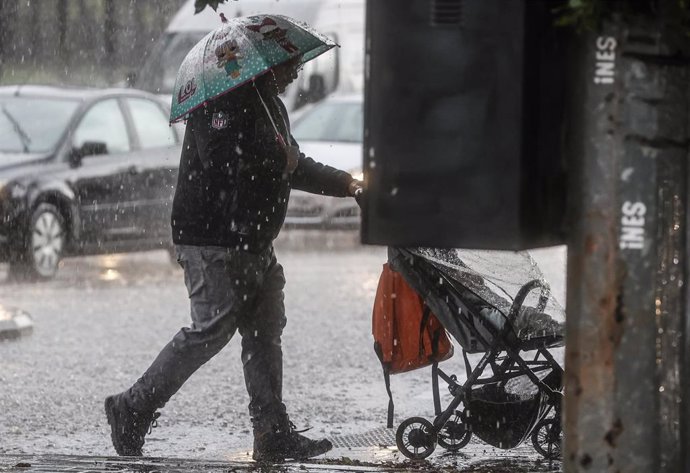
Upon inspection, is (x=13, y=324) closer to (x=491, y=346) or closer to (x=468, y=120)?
(x=491, y=346)

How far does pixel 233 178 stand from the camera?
620cm

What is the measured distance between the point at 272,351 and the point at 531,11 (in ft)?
10.0

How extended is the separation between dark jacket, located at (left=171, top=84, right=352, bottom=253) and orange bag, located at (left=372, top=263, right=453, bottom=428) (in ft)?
1.66

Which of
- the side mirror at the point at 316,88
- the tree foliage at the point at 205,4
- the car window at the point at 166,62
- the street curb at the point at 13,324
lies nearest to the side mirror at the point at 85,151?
the street curb at the point at 13,324

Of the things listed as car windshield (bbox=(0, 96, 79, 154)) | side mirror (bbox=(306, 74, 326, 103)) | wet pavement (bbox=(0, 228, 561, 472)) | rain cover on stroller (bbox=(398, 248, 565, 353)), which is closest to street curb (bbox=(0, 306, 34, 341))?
wet pavement (bbox=(0, 228, 561, 472))

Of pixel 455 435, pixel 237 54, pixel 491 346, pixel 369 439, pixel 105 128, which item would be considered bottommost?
pixel 369 439

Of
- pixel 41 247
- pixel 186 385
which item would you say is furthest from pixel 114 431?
pixel 41 247

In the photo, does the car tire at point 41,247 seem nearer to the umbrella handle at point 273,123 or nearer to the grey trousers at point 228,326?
the grey trousers at point 228,326

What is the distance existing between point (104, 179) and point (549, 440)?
8.50 meters

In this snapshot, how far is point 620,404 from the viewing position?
3688 millimetres

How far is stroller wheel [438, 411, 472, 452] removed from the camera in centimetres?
633

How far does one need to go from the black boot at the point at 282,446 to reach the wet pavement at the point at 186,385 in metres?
0.10

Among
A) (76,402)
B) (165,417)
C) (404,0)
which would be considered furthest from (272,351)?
(404,0)

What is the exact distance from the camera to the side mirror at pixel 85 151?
13.9 meters
